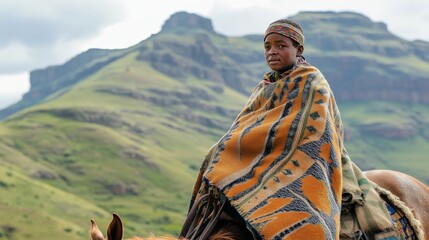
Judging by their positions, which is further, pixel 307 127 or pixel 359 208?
pixel 359 208

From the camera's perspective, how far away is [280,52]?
6.36 m

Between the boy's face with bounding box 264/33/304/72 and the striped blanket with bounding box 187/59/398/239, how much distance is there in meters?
0.10

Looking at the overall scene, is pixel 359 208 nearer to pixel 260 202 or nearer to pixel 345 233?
pixel 345 233

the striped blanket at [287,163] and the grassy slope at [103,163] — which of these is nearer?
the striped blanket at [287,163]

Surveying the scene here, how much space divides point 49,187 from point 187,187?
36.8 meters

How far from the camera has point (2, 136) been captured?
518ft

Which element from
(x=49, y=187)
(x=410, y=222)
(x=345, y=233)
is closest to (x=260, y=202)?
(x=345, y=233)

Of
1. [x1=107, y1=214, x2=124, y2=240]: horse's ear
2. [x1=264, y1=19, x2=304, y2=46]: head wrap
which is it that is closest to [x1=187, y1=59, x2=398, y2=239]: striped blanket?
[x1=264, y1=19, x2=304, y2=46]: head wrap

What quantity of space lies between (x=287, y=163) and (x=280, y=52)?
1.23 m

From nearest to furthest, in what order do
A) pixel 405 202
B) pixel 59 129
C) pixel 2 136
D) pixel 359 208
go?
pixel 359 208
pixel 405 202
pixel 2 136
pixel 59 129

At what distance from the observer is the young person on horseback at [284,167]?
18.0 ft

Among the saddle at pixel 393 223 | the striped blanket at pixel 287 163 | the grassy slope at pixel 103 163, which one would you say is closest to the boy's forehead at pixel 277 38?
the striped blanket at pixel 287 163

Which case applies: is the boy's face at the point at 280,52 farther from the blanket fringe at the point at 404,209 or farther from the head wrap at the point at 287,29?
the blanket fringe at the point at 404,209

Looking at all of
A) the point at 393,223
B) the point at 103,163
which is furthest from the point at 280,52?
the point at 103,163
